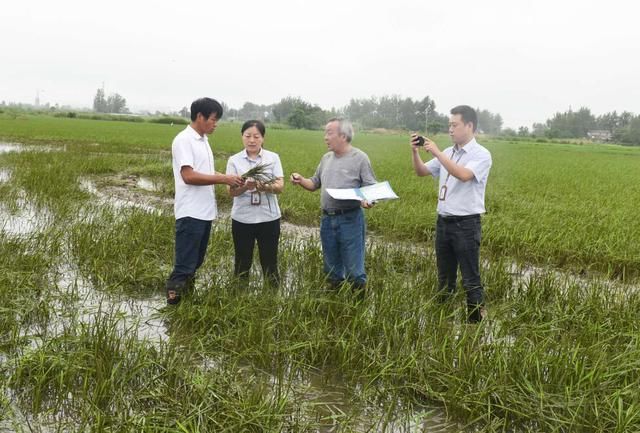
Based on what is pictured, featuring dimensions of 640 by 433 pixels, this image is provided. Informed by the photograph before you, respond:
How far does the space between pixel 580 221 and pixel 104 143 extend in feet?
58.1

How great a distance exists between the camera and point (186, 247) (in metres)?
3.49

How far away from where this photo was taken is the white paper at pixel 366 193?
11.2 feet

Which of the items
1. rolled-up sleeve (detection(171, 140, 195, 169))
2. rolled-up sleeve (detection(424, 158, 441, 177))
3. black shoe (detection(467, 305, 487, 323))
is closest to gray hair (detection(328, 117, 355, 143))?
rolled-up sleeve (detection(424, 158, 441, 177))

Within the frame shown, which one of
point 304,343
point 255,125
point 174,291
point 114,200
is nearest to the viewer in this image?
point 304,343

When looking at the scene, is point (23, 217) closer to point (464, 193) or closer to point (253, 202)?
point (253, 202)

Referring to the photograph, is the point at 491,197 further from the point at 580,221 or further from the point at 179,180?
the point at 179,180

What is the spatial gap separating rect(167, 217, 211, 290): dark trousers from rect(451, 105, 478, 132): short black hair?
2.04m

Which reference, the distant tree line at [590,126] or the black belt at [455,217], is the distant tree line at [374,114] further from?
the distant tree line at [590,126]

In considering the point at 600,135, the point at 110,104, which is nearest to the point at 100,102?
the point at 110,104

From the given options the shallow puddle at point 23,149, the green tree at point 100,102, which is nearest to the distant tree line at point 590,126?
the shallow puddle at point 23,149

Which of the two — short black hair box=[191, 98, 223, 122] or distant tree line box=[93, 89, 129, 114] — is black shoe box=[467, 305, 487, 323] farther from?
distant tree line box=[93, 89, 129, 114]

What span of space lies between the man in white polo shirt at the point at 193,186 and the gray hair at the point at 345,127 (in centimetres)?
87

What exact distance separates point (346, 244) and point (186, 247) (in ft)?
4.08

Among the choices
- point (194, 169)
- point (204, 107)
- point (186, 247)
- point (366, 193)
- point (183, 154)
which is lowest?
point (186, 247)
